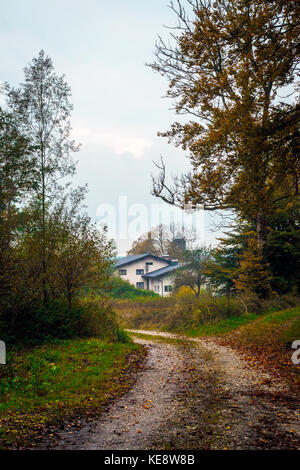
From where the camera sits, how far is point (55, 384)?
7.52 meters

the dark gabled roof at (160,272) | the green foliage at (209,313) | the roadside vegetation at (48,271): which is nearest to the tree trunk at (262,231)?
the green foliage at (209,313)

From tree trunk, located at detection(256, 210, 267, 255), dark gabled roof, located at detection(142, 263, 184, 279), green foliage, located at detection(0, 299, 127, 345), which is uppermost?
tree trunk, located at detection(256, 210, 267, 255)

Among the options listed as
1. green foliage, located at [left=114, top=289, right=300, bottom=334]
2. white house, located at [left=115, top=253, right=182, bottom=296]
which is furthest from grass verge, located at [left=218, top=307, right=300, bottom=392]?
white house, located at [left=115, top=253, right=182, bottom=296]

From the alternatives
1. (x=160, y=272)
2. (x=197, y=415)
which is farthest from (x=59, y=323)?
(x=160, y=272)

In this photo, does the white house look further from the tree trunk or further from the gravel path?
the gravel path

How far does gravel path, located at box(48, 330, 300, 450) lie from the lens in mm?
4570

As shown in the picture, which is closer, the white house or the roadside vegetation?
the roadside vegetation

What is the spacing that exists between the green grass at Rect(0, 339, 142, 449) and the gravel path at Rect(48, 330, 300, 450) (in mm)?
473

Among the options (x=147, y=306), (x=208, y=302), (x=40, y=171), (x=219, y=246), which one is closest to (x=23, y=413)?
(x=40, y=171)

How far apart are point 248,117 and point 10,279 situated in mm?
8487

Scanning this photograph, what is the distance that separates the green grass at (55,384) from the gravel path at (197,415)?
473 millimetres

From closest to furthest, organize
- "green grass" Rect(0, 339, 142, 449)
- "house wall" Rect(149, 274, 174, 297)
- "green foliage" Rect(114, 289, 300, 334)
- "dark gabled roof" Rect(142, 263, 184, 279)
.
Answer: "green grass" Rect(0, 339, 142, 449), "green foliage" Rect(114, 289, 300, 334), "dark gabled roof" Rect(142, 263, 184, 279), "house wall" Rect(149, 274, 174, 297)

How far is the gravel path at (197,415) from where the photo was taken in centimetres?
457

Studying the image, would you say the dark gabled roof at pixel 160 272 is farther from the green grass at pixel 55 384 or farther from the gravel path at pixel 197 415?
the gravel path at pixel 197 415
